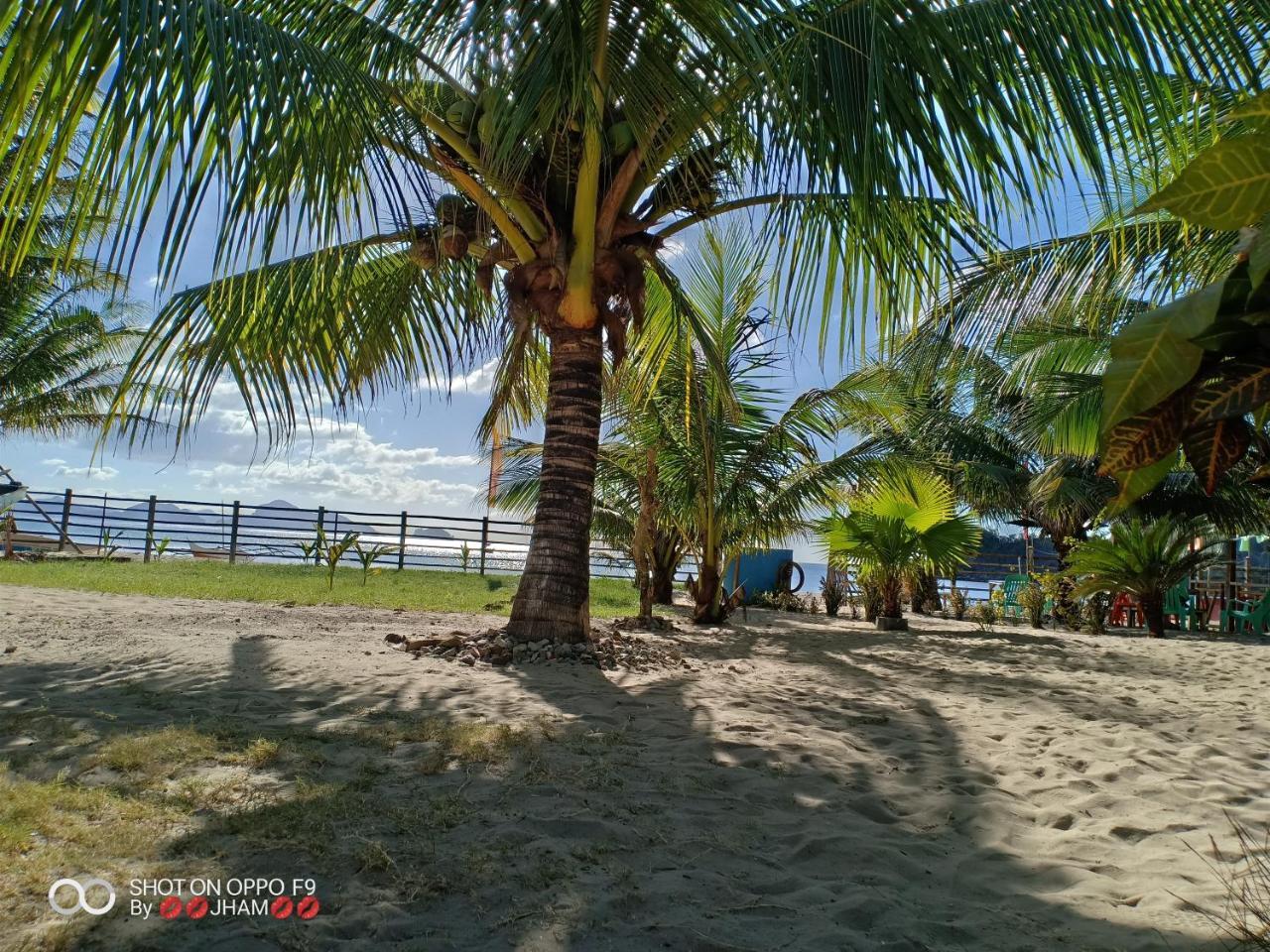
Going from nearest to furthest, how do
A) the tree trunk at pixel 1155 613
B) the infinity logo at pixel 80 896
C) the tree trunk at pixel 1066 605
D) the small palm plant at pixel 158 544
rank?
the infinity logo at pixel 80 896 → the tree trunk at pixel 1155 613 → the tree trunk at pixel 1066 605 → the small palm plant at pixel 158 544

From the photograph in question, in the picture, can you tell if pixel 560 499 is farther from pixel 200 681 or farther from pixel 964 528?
pixel 964 528

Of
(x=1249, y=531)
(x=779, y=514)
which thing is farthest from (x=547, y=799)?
(x=1249, y=531)

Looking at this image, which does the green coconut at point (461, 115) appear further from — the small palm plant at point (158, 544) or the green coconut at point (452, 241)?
the small palm plant at point (158, 544)

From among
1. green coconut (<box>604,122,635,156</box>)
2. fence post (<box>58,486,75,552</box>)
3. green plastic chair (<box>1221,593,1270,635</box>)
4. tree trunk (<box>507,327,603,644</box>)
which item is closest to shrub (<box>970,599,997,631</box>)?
green plastic chair (<box>1221,593,1270,635</box>)

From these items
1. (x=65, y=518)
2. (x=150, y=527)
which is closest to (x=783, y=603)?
(x=150, y=527)

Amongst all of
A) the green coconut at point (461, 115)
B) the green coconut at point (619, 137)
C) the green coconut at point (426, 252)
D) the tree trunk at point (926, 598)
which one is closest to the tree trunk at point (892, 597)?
the tree trunk at point (926, 598)

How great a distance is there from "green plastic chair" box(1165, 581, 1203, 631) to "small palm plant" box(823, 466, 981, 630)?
4071 millimetres

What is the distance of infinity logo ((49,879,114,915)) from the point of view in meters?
1.65

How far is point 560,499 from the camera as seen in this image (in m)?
5.43

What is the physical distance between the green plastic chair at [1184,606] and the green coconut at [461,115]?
445 inches

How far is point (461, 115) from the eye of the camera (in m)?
4.96

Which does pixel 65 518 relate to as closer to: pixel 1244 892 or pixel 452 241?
pixel 452 241

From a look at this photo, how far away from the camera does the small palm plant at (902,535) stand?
9305mm

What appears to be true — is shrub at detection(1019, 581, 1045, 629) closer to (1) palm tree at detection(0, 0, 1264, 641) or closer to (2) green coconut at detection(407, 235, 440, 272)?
(1) palm tree at detection(0, 0, 1264, 641)
